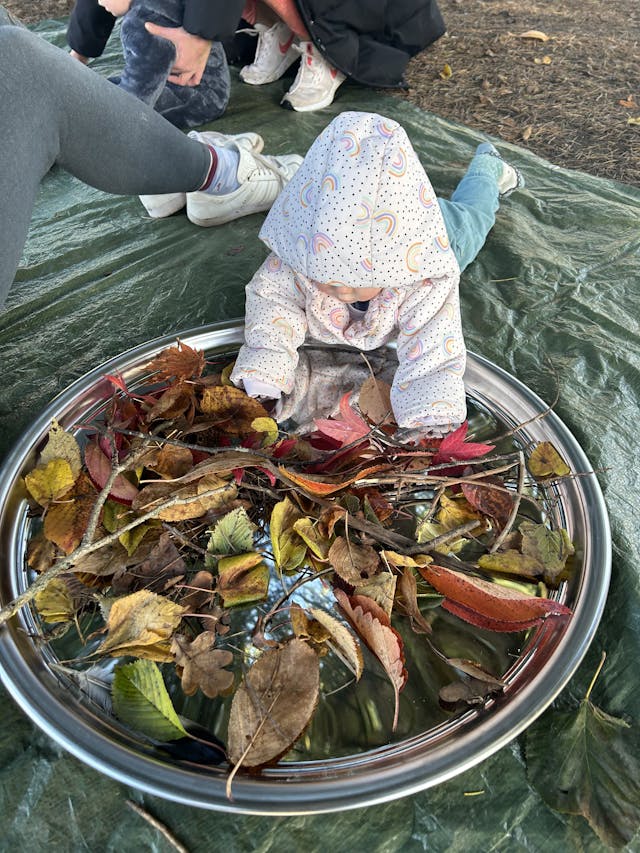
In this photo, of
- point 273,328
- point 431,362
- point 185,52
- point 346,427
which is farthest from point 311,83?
point 346,427

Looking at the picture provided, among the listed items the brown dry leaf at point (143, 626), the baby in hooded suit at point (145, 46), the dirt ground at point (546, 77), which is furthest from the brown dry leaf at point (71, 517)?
the dirt ground at point (546, 77)

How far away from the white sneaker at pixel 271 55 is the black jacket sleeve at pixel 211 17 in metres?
0.42

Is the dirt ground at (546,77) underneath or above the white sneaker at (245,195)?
underneath

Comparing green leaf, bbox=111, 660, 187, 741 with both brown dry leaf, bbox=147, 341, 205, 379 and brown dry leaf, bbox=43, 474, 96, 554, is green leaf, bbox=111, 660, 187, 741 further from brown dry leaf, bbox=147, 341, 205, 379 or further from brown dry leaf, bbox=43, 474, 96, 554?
brown dry leaf, bbox=147, 341, 205, 379

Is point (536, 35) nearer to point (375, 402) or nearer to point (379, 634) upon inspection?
point (375, 402)

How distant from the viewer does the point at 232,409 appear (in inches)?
32.9

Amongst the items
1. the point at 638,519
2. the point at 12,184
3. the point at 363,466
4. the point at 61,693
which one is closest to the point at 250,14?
the point at 12,184

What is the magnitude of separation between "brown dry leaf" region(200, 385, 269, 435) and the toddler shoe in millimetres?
798

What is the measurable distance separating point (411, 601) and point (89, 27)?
161 cm

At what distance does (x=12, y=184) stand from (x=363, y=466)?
57 centimetres

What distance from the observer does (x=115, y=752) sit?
0.61 metres

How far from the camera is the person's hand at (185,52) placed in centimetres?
131

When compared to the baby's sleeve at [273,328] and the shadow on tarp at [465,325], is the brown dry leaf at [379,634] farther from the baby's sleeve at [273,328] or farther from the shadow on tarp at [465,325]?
the baby's sleeve at [273,328]

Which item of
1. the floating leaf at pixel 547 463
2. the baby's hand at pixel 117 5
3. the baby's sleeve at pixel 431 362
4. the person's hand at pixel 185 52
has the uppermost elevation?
the baby's hand at pixel 117 5
